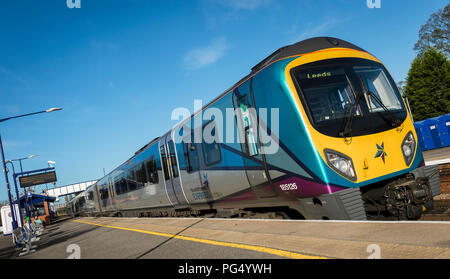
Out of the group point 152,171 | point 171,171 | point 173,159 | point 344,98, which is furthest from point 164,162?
point 344,98

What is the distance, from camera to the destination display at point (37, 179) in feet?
114

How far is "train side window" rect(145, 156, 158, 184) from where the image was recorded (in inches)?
532

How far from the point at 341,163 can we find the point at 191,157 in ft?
17.7

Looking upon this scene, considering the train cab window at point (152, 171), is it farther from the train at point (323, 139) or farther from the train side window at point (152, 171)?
the train at point (323, 139)

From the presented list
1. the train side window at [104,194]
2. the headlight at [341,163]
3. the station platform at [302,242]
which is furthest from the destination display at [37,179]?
the headlight at [341,163]

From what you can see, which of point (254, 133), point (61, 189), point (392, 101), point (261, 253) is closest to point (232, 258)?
point (261, 253)

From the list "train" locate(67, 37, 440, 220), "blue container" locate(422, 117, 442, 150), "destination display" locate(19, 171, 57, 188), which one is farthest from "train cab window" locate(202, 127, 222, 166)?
"destination display" locate(19, 171, 57, 188)

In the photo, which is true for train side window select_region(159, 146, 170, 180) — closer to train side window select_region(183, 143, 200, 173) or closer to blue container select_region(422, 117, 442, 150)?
train side window select_region(183, 143, 200, 173)

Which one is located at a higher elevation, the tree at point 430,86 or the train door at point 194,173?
the tree at point 430,86

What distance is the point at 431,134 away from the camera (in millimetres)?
24344

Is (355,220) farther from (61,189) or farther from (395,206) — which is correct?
(61,189)

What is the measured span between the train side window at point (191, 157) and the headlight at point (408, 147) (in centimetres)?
533

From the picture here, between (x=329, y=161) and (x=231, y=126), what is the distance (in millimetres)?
2775

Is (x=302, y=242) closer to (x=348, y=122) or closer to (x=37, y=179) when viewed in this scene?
(x=348, y=122)
